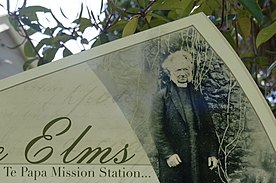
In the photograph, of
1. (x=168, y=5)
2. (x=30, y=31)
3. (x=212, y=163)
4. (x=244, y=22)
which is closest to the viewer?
(x=212, y=163)

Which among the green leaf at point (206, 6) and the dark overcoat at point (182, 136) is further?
the green leaf at point (206, 6)

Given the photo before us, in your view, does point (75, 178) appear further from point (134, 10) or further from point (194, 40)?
point (134, 10)

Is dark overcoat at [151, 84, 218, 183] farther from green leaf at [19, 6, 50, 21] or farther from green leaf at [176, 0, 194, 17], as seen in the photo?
green leaf at [19, 6, 50, 21]

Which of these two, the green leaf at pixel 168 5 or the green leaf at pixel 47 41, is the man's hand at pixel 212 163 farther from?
the green leaf at pixel 47 41

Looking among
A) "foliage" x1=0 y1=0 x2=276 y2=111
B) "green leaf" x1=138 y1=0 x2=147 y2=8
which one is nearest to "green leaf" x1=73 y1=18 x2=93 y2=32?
"foliage" x1=0 y1=0 x2=276 y2=111

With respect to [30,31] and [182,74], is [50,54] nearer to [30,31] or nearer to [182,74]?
[30,31]

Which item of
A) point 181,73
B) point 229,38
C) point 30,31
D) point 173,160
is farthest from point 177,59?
point 30,31

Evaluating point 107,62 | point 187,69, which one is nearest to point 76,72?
point 107,62

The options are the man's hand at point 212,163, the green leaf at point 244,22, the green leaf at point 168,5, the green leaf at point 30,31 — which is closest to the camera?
the man's hand at point 212,163

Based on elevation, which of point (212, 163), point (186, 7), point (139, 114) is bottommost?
point (212, 163)

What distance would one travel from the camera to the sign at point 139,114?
60 cm

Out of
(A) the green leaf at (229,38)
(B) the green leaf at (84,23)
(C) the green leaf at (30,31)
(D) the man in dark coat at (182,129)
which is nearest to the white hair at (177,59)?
(D) the man in dark coat at (182,129)

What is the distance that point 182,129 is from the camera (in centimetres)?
61

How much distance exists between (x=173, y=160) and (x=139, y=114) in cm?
8
